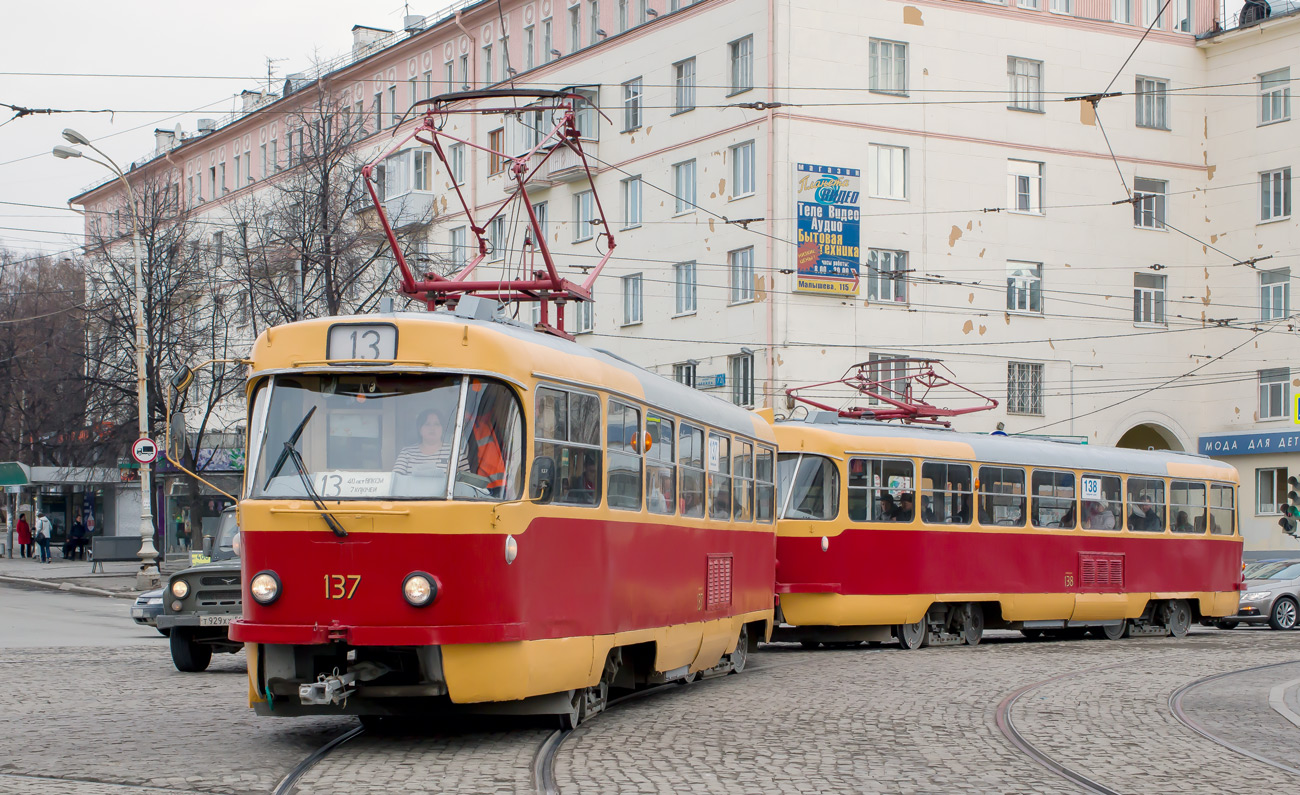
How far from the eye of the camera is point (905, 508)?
797 inches

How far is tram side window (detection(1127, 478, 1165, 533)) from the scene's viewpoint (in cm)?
2350

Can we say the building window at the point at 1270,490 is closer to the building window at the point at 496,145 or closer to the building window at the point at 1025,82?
the building window at the point at 1025,82

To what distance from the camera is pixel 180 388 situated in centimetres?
962

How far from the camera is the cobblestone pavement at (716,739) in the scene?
9.12m

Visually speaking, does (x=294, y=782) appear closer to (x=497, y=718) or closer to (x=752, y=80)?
(x=497, y=718)

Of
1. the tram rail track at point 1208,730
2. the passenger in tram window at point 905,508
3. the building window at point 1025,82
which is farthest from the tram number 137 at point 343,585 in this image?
the building window at point 1025,82

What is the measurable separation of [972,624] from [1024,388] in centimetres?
2302

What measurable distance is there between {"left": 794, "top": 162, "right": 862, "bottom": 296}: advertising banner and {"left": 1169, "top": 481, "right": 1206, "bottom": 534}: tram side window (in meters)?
15.9

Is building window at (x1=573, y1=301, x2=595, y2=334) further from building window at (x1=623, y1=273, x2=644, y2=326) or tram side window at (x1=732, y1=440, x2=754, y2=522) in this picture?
tram side window at (x1=732, y1=440, x2=754, y2=522)

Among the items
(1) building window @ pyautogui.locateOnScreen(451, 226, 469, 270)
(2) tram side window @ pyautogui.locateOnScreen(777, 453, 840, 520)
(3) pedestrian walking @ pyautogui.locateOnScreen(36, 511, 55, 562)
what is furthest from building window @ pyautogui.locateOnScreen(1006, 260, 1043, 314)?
(3) pedestrian walking @ pyautogui.locateOnScreen(36, 511, 55, 562)

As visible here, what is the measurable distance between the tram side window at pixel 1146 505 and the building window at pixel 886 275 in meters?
17.0

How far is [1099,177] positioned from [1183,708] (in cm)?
3267

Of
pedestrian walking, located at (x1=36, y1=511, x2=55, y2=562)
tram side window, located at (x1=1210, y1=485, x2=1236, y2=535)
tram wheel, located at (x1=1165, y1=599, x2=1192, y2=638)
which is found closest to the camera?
tram wheel, located at (x1=1165, y1=599, x2=1192, y2=638)

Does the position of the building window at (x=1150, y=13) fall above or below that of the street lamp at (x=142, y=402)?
above
